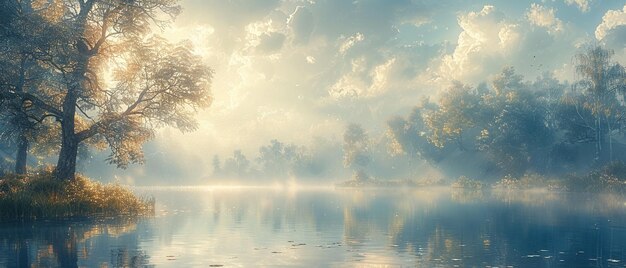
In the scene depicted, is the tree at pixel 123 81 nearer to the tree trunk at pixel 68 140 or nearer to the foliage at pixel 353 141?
the tree trunk at pixel 68 140

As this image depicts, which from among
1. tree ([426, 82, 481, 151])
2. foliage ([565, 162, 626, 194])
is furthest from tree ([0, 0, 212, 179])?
tree ([426, 82, 481, 151])

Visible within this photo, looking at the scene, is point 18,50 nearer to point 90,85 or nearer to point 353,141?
point 90,85

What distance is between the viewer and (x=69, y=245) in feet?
71.5

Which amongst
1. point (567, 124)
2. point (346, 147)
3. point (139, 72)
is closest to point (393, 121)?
point (346, 147)

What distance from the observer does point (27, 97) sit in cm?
3716

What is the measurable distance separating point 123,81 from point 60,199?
37.8 ft

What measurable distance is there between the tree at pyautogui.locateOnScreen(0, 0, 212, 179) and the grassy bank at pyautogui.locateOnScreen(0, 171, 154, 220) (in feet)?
8.03

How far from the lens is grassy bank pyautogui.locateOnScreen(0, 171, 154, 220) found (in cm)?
3112

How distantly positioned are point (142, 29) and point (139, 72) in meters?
3.26

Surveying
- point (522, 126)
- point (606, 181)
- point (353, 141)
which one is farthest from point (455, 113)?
point (606, 181)

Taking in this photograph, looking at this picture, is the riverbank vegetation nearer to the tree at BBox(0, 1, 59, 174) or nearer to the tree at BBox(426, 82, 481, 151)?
the tree at BBox(0, 1, 59, 174)

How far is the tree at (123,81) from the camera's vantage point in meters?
39.2

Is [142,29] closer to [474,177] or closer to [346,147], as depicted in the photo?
[474,177]

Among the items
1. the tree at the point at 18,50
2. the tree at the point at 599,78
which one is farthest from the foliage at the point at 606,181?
the tree at the point at 18,50
